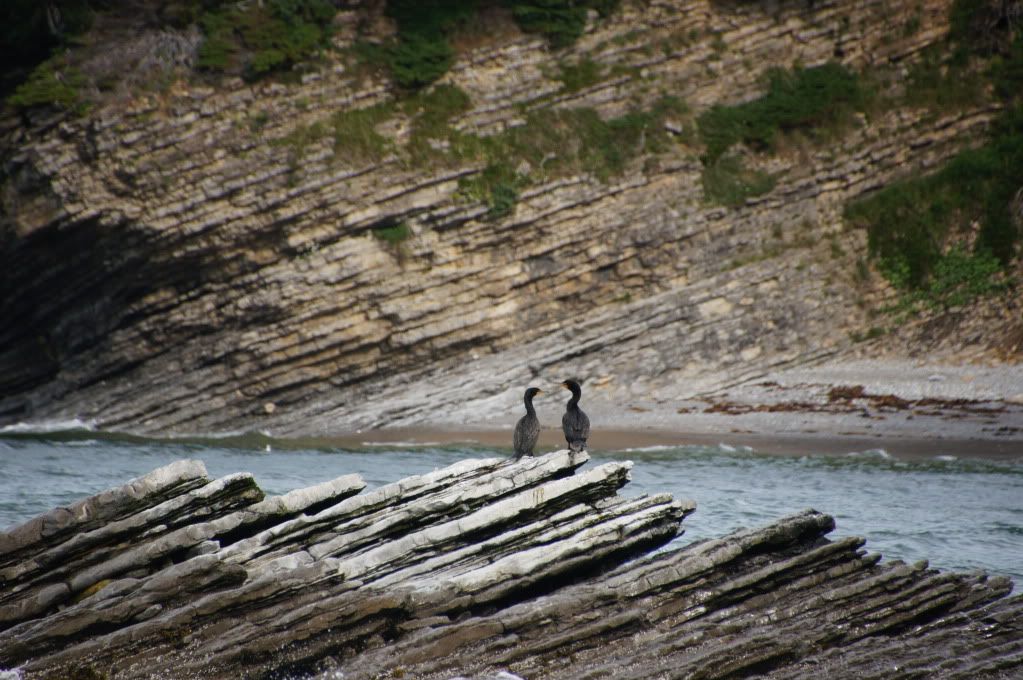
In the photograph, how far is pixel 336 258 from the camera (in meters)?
23.9

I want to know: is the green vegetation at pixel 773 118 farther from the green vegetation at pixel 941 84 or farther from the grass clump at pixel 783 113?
the green vegetation at pixel 941 84

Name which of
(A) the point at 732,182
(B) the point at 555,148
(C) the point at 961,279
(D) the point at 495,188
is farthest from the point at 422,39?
(C) the point at 961,279

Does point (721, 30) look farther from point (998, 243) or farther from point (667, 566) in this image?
point (667, 566)

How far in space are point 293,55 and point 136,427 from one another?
9.48 m

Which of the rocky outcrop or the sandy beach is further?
the sandy beach

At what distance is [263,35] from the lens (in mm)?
25656

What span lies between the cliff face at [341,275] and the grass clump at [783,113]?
1637mm

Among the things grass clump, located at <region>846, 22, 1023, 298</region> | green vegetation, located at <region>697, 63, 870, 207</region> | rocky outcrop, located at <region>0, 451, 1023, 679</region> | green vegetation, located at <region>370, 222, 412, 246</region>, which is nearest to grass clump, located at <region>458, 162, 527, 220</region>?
green vegetation, located at <region>370, 222, 412, 246</region>

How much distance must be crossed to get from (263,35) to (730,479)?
15.9 m

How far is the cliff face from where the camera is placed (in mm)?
23781

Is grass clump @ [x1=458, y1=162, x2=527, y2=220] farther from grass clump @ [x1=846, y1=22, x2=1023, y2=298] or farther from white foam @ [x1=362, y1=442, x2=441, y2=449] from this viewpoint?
grass clump @ [x1=846, y1=22, x2=1023, y2=298]

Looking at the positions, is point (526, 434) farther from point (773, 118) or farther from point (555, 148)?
point (773, 118)

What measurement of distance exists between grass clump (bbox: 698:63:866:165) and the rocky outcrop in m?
18.1

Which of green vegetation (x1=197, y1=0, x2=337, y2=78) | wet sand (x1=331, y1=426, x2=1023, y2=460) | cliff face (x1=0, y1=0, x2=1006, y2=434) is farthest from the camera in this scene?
green vegetation (x1=197, y1=0, x2=337, y2=78)
